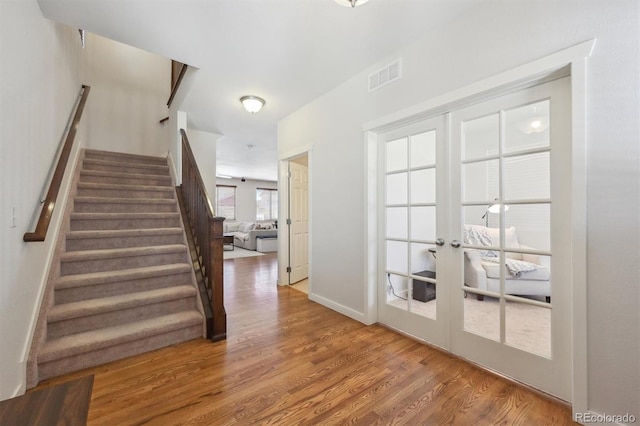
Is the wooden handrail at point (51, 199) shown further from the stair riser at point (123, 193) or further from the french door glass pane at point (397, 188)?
the french door glass pane at point (397, 188)

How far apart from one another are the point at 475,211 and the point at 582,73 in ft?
3.24

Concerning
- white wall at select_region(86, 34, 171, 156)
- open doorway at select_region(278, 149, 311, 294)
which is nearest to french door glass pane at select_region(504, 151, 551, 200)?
open doorway at select_region(278, 149, 311, 294)

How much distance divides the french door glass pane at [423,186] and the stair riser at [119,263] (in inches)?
100

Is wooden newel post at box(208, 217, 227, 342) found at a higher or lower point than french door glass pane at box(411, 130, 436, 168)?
lower

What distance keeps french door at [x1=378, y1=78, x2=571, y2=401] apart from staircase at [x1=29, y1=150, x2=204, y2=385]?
7.02 feet

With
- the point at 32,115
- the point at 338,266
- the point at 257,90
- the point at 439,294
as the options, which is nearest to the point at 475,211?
the point at 439,294

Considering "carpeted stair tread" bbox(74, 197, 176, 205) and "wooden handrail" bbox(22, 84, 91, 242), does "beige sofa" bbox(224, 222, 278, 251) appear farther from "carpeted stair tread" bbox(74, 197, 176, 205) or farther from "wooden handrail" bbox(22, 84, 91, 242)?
"wooden handrail" bbox(22, 84, 91, 242)

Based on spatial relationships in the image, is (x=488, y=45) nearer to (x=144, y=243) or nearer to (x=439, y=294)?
(x=439, y=294)

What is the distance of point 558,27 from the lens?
5.23 feet

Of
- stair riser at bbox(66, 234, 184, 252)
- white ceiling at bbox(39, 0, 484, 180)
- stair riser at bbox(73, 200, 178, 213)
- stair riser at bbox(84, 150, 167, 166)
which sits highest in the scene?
white ceiling at bbox(39, 0, 484, 180)

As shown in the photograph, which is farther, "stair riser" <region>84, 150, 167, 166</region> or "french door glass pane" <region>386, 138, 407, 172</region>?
"stair riser" <region>84, 150, 167, 166</region>

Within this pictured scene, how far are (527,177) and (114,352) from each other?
3.29 m

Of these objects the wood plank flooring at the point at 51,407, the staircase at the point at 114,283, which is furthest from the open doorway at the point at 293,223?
the wood plank flooring at the point at 51,407

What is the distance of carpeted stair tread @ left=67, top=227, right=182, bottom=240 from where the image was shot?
2687 millimetres
